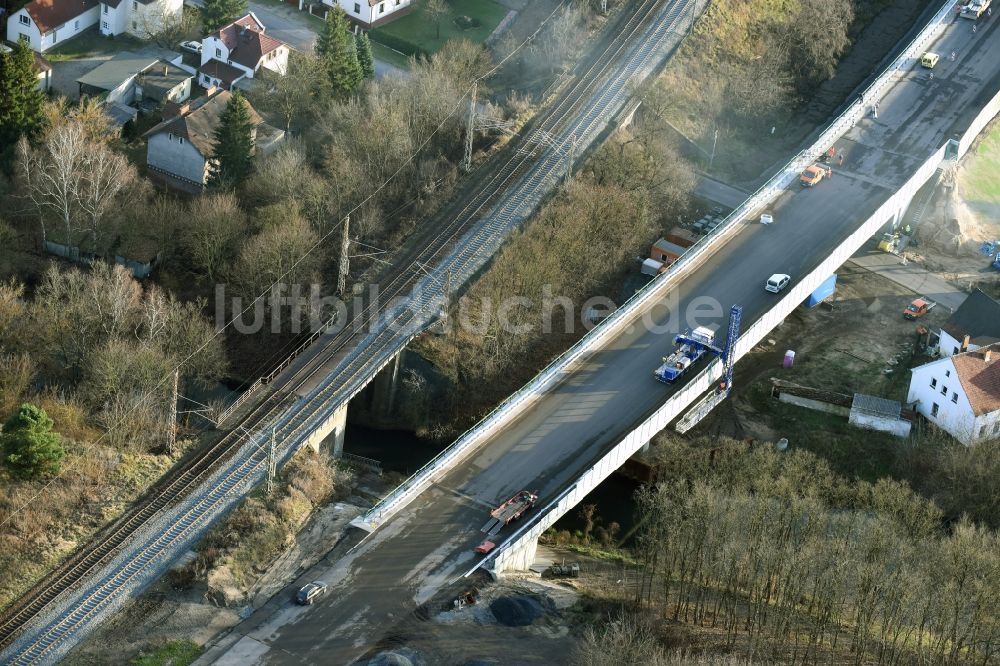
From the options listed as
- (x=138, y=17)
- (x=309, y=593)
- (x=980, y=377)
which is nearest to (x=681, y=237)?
(x=980, y=377)

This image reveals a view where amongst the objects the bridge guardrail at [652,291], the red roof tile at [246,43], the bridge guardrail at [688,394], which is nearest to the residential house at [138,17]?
the red roof tile at [246,43]

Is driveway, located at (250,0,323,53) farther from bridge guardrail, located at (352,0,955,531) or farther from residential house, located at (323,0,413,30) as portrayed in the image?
bridge guardrail, located at (352,0,955,531)

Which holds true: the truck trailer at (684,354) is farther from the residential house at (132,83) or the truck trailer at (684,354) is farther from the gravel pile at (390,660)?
the residential house at (132,83)

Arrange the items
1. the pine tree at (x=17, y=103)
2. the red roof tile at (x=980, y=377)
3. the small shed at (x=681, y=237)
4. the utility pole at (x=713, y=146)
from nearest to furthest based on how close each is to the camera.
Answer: the red roof tile at (x=980, y=377) < the pine tree at (x=17, y=103) < the small shed at (x=681, y=237) < the utility pole at (x=713, y=146)

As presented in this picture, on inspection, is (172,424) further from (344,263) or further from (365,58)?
(365,58)

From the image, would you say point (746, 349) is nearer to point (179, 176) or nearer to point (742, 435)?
point (742, 435)

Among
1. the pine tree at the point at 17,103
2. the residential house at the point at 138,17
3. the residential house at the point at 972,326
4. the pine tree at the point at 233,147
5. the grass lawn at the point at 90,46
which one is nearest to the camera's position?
the residential house at the point at 972,326

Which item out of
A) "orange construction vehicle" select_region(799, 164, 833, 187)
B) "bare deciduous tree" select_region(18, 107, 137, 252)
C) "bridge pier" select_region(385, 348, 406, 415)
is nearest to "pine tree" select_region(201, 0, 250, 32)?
"bare deciduous tree" select_region(18, 107, 137, 252)
